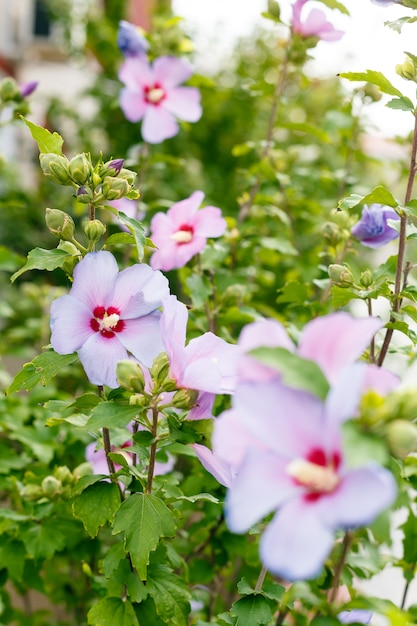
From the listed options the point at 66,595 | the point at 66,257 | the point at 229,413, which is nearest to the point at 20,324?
the point at 66,595

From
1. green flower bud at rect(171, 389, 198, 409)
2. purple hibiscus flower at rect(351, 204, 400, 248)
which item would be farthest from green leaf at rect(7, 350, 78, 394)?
purple hibiscus flower at rect(351, 204, 400, 248)

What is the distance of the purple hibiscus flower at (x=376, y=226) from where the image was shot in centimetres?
106

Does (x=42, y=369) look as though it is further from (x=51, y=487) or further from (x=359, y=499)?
(x=359, y=499)

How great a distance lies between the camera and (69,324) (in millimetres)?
783

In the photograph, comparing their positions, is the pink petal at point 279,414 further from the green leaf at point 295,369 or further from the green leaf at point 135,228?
the green leaf at point 135,228

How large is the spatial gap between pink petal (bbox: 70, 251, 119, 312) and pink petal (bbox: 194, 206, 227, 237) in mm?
383

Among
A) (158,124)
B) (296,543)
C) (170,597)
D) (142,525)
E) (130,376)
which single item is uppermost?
(296,543)

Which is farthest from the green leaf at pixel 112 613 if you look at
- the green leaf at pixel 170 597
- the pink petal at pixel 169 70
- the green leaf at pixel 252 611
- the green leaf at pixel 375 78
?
the pink petal at pixel 169 70

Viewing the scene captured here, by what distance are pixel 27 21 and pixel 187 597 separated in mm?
9001

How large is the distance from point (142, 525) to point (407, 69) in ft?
2.20

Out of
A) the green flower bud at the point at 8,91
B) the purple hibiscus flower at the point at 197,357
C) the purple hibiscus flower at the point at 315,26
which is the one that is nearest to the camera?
the purple hibiscus flower at the point at 197,357

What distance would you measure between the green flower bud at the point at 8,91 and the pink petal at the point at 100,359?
2.95 feet

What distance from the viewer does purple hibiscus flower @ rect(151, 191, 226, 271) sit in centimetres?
117

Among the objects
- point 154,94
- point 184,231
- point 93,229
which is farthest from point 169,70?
point 93,229
